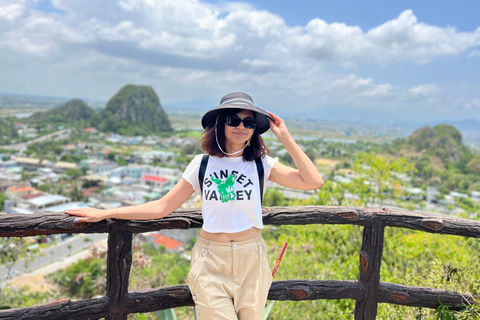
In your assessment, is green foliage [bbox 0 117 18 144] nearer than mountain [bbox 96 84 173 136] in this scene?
Yes

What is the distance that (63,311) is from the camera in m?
1.55

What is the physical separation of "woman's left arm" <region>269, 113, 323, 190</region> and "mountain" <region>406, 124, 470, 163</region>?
2691 inches

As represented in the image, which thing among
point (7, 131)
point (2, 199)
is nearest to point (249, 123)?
point (2, 199)

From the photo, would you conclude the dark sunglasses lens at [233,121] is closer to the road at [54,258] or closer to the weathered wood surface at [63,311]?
the weathered wood surface at [63,311]

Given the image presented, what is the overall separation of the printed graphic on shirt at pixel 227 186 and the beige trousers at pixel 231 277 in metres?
0.19

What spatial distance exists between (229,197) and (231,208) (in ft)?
0.15

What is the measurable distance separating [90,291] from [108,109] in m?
105

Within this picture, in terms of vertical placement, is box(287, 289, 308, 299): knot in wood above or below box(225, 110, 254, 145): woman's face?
below

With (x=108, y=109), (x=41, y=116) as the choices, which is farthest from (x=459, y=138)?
(x=41, y=116)

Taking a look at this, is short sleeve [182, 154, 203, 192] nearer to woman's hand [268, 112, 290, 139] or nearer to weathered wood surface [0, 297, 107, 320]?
woman's hand [268, 112, 290, 139]

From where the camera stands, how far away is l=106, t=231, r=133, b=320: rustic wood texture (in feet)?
5.23

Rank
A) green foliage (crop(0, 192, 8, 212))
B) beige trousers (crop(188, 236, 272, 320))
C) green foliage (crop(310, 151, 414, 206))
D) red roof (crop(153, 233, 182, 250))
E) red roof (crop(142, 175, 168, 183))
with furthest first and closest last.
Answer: red roof (crop(142, 175, 168, 183)), green foliage (crop(0, 192, 8, 212)), red roof (crop(153, 233, 182, 250)), green foliage (crop(310, 151, 414, 206)), beige trousers (crop(188, 236, 272, 320))

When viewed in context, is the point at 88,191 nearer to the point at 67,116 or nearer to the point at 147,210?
the point at 147,210

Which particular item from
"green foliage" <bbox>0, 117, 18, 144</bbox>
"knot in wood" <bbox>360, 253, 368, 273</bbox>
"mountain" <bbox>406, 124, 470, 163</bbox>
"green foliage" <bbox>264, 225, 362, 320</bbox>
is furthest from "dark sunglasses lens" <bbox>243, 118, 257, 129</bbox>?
"green foliage" <bbox>0, 117, 18, 144</bbox>
